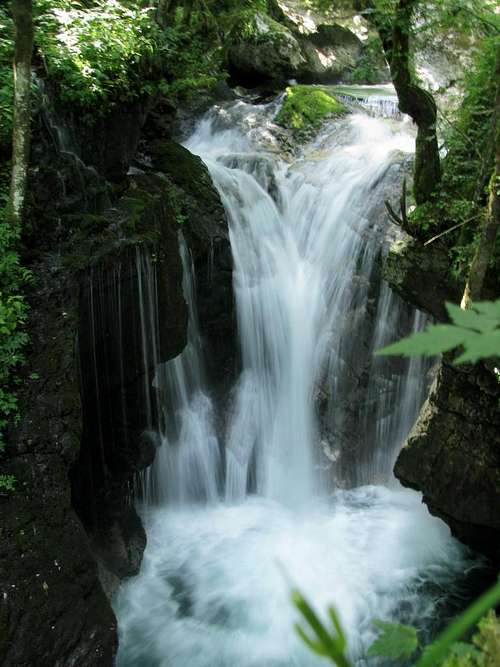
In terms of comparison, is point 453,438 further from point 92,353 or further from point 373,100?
point 373,100

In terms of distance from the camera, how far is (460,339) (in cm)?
85

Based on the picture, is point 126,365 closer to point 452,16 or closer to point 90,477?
point 90,477

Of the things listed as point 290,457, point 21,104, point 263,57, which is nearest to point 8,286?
point 21,104

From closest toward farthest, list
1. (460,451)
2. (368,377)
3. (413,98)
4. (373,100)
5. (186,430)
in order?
1. (460,451)
2. (413,98)
3. (186,430)
4. (368,377)
5. (373,100)

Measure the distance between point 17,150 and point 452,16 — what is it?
13.6 ft

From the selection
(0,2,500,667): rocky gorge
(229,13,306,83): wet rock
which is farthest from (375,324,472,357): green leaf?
(229,13,306,83): wet rock

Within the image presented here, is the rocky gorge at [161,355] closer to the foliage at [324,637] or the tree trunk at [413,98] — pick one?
the tree trunk at [413,98]

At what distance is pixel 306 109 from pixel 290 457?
8424mm

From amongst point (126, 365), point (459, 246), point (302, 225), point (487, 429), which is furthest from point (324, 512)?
point (302, 225)

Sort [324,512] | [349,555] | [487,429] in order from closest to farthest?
[487,429] < [349,555] < [324,512]

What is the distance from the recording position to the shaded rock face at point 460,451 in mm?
5430

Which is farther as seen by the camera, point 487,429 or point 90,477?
point 90,477

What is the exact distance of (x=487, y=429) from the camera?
5.47 meters

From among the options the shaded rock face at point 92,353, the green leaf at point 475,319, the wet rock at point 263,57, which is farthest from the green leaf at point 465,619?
the wet rock at point 263,57
